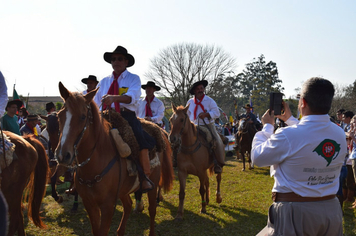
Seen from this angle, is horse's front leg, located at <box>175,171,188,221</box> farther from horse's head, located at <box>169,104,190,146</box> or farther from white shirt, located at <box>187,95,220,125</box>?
white shirt, located at <box>187,95,220,125</box>

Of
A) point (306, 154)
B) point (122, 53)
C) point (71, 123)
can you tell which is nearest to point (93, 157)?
point (71, 123)

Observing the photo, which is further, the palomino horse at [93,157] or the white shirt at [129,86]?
the white shirt at [129,86]

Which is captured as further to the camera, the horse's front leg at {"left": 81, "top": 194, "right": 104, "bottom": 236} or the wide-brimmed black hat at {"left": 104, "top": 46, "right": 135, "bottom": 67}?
the wide-brimmed black hat at {"left": 104, "top": 46, "right": 135, "bottom": 67}

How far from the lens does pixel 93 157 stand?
3.77 meters

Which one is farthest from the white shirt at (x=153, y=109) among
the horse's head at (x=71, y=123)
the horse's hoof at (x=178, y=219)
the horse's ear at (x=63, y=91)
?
the horse's ear at (x=63, y=91)

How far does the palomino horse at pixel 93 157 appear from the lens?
322 centimetres

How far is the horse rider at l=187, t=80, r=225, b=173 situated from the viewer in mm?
7594

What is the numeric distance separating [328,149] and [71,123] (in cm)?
252

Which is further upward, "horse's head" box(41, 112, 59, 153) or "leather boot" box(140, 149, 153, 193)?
"horse's head" box(41, 112, 59, 153)

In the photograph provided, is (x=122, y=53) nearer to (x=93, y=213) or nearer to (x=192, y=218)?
(x=93, y=213)

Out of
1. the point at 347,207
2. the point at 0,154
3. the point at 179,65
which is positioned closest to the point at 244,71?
the point at 179,65

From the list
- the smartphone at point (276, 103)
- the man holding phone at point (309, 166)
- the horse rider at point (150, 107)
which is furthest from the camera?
the horse rider at point (150, 107)

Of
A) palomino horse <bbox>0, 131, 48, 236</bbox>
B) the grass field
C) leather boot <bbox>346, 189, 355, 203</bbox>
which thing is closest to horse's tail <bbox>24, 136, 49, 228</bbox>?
palomino horse <bbox>0, 131, 48, 236</bbox>

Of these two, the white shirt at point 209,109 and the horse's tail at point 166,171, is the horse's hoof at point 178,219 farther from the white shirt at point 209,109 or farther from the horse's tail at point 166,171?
the white shirt at point 209,109
